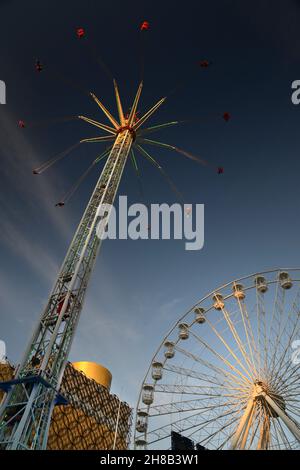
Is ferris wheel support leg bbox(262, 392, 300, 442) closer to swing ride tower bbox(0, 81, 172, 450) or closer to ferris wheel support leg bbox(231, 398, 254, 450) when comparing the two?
ferris wheel support leg bbox(231, 398, 254, 450)

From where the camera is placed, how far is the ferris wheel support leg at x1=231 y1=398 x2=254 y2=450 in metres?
21.4

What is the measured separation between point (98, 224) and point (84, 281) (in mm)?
5051

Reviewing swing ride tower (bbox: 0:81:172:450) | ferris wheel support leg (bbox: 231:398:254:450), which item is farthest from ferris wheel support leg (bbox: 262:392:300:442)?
swing ride tower (bbox: 0:81:172:450)

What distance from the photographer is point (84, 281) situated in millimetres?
24109

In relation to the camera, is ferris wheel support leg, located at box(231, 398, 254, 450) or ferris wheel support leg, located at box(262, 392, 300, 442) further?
ferris wheel support leg, located at box(231, 398, 254, 450)

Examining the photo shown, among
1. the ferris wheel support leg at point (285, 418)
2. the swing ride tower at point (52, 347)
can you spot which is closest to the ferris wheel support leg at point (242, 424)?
the ferris wheel support leg at point (285, 418)

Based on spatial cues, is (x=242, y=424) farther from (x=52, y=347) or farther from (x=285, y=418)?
(x=52, y=347)

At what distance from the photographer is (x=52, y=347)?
65.6ft

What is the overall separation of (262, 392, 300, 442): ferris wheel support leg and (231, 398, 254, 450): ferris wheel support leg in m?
1.08

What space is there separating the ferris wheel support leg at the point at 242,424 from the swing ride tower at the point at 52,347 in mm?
10239

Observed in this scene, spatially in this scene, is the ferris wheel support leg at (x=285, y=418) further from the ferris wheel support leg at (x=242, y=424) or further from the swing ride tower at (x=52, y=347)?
the swing ride tower at (x=52, y=347)

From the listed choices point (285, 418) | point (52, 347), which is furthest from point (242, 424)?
point (52, 347)
